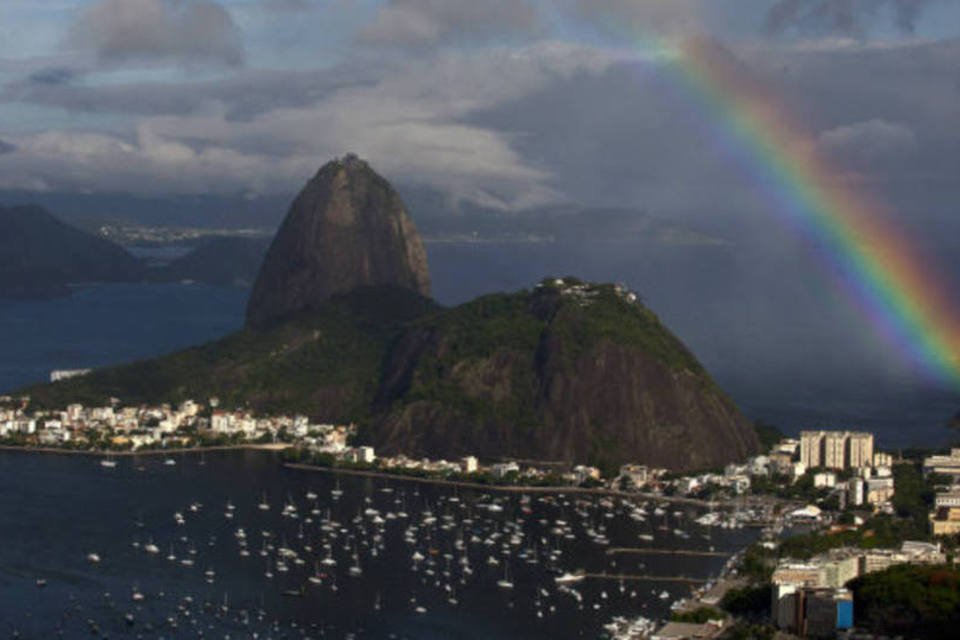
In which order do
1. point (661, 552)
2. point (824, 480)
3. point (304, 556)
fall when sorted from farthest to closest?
point (824, 480) → point (661, 552) → point (304, 556)

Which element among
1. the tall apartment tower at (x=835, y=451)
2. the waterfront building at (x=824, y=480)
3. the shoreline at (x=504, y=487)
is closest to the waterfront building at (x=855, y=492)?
the waterfront building at (x=824, y=480)

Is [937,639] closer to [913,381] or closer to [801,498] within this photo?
[801,498]

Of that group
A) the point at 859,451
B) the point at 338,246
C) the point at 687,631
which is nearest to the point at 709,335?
the point at 338,246

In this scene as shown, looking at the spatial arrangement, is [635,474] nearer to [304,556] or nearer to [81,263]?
[304,556]

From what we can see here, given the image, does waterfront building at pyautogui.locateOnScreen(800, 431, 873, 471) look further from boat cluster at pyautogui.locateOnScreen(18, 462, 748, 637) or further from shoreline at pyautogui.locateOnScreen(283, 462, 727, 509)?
boat cluster at pyautogui.locateOnScreen(18, 462, 748, 637)

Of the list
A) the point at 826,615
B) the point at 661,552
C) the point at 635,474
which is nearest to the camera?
the point at 826,615

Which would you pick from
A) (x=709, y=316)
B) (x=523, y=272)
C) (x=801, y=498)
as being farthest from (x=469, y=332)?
(x=523, y=272)

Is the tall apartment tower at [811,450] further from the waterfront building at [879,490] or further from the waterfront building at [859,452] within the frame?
the waterfront building at [879,490]
